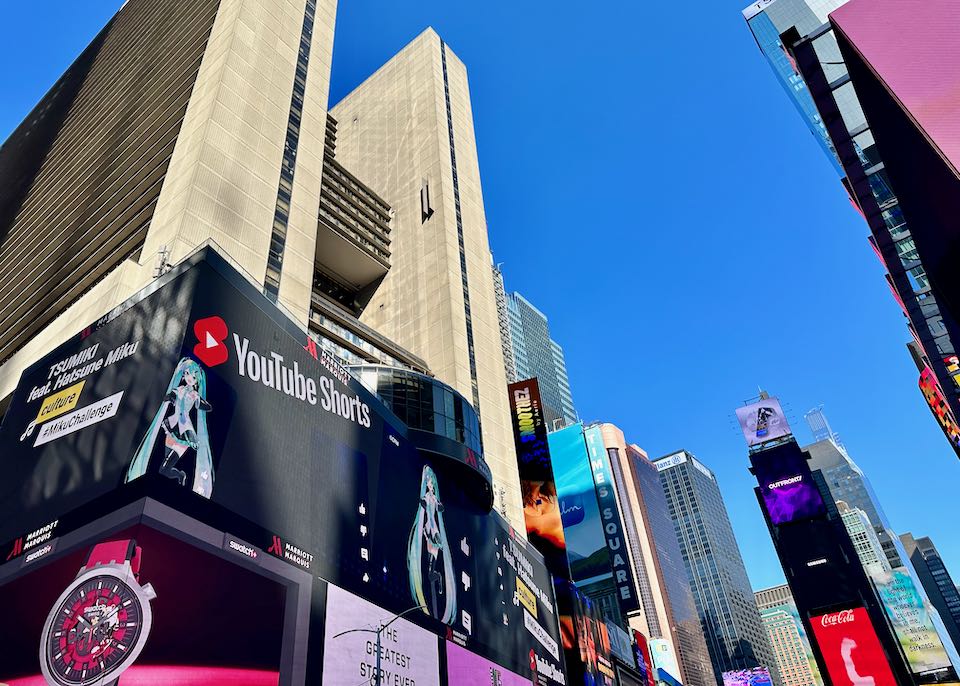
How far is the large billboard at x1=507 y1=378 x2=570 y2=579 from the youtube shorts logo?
42313 mm

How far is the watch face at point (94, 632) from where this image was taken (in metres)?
17.5

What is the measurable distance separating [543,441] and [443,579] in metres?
37.7

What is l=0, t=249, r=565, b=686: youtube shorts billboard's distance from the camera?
20.7 m

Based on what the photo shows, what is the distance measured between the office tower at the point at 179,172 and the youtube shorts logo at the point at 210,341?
9.33 m

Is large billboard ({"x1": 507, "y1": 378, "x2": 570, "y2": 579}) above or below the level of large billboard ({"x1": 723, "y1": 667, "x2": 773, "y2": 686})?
above

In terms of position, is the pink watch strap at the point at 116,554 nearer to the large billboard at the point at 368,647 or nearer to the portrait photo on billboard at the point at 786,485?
the large billboard at the point at 368,647

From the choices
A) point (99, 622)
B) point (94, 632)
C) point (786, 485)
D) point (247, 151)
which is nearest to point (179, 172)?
point (247, 151)

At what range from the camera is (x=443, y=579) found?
34.0 m

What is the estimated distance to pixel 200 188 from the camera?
43.4 metres

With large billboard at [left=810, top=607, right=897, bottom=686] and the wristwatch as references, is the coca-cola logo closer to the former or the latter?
large billboard at [left=810, top=607, right=897, bottom=686]

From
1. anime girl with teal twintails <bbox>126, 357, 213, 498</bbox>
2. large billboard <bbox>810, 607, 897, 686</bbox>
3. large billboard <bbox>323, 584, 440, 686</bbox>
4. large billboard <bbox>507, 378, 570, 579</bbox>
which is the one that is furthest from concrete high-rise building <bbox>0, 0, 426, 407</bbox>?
large billboard <bbox>810, 607, 897, 686</bbox>

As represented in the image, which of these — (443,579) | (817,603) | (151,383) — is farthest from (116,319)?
(817,603)

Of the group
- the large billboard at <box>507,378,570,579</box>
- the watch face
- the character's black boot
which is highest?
the large billboard at <box>507,378,570,579</box>

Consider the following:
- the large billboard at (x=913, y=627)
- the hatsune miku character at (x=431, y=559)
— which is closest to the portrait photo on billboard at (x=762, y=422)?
the hatsune miku character at (x=431, y=559)
